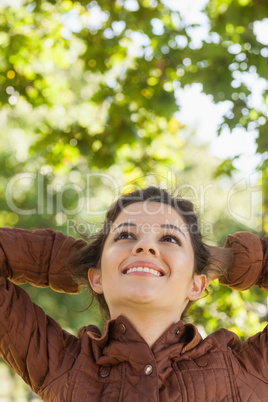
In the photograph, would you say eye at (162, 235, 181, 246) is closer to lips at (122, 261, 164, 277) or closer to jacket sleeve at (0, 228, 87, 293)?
lips at (122, 261, 164, 277)

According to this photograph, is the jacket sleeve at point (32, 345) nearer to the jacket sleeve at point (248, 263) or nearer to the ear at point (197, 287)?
the ear at point (197, 287)

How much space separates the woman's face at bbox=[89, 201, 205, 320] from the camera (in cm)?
200

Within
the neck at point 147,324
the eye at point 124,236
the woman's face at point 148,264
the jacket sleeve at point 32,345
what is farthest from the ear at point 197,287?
the jacket sleeve at point 32,345

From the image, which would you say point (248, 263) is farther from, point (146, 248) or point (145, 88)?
point (145, 88)

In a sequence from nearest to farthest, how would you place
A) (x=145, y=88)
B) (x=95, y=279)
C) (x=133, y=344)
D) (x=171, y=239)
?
(x=133, y=344)
(x=171, y=239)
(x=95, y=279)
(x=145, y=88)

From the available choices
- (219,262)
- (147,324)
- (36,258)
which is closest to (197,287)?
(219,262)

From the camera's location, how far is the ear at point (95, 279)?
2277 mm

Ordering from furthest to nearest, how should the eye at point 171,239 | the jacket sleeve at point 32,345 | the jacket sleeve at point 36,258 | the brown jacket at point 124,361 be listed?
the jacket sleeve at point 36,258 < the eye at point 171,239 < the jacket sleeve at point 32,345 < the brown jacket at point 124,361

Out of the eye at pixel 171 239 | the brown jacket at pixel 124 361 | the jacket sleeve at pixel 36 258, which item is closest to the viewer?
the brown jacket at pixel 124 361

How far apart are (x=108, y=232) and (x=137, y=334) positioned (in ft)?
1.77

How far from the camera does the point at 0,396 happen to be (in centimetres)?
1725

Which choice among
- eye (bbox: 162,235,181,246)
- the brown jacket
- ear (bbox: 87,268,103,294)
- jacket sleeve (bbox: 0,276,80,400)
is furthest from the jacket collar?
eye (bbox: 162,235,181,246)

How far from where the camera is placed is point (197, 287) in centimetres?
227

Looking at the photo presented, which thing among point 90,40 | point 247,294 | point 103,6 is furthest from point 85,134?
point 247,294
